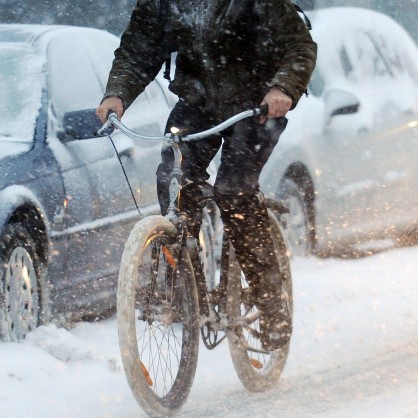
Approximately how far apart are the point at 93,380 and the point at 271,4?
6.44 ft

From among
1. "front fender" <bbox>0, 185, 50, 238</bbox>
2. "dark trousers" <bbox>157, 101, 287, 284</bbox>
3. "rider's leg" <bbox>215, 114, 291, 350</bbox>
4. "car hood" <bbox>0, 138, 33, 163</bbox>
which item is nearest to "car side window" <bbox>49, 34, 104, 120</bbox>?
"car hood" <bbox>0, 138, 33, 163</bbox>

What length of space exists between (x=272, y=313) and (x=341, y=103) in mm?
4371

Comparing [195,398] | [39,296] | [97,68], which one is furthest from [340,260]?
[195,398]

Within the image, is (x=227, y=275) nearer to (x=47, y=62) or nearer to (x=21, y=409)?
(x=21, y=409)

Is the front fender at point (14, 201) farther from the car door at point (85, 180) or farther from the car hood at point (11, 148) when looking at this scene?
the car door at point (85, 180)

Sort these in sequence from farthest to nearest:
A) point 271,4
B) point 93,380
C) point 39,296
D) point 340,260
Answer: point 340,260
point 39,296
point 93,380
point 271,4

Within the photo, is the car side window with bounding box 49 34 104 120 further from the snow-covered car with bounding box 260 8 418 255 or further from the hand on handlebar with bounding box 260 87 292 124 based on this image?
the hand on handlebar with bounding box 260 87 292 124

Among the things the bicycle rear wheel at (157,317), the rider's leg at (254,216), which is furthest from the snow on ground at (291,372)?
the rider's leg at (254,216)

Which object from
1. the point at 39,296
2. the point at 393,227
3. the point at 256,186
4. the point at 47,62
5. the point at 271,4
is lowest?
the point at 393,227

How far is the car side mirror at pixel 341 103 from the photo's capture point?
10.2 metres

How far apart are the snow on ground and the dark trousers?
26.3 inches

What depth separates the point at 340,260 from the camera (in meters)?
10.6

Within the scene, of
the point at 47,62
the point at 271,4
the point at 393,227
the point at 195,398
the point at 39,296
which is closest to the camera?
the point at 271,4

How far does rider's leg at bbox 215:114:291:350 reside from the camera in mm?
5734
